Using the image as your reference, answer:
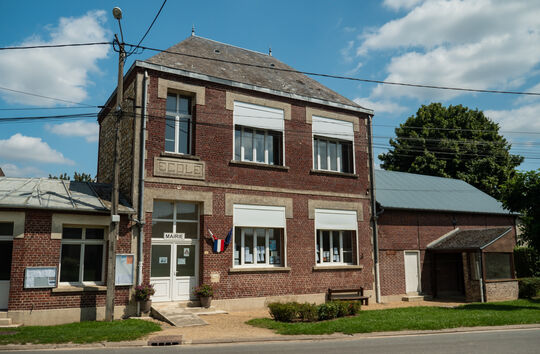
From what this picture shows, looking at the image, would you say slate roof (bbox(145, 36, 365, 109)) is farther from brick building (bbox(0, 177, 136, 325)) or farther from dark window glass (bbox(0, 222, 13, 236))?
dark window glass (bbox(0, 222, 13, 236))

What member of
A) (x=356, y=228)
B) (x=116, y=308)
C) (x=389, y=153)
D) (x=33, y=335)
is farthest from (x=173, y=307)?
(x=389, y=153)

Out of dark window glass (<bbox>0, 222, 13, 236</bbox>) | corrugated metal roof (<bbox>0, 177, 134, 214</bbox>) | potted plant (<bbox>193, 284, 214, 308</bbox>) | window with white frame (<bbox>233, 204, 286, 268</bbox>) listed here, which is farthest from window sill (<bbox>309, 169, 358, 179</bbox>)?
→ dark window glass (<bbox>0, 222, 13, 236</bbox>)

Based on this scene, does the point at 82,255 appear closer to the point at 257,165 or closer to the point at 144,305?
the point at 144,305

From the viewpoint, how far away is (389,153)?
37875 mm

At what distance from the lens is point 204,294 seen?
14.8 metres

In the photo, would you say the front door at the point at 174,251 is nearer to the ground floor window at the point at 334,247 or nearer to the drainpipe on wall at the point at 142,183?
the drainpipe on wall at the point at 142,183

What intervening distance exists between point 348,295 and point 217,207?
22.0 ft

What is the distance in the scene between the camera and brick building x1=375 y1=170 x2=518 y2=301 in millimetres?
19766

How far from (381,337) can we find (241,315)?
5.00 m

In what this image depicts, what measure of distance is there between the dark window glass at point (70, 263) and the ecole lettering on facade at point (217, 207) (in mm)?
30

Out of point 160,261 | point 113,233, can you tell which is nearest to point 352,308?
point 160,261

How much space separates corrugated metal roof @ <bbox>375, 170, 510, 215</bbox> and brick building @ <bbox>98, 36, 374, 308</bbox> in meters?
2.40

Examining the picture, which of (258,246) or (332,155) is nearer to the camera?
(258,246)

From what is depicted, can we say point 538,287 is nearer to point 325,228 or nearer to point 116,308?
point 325,228
